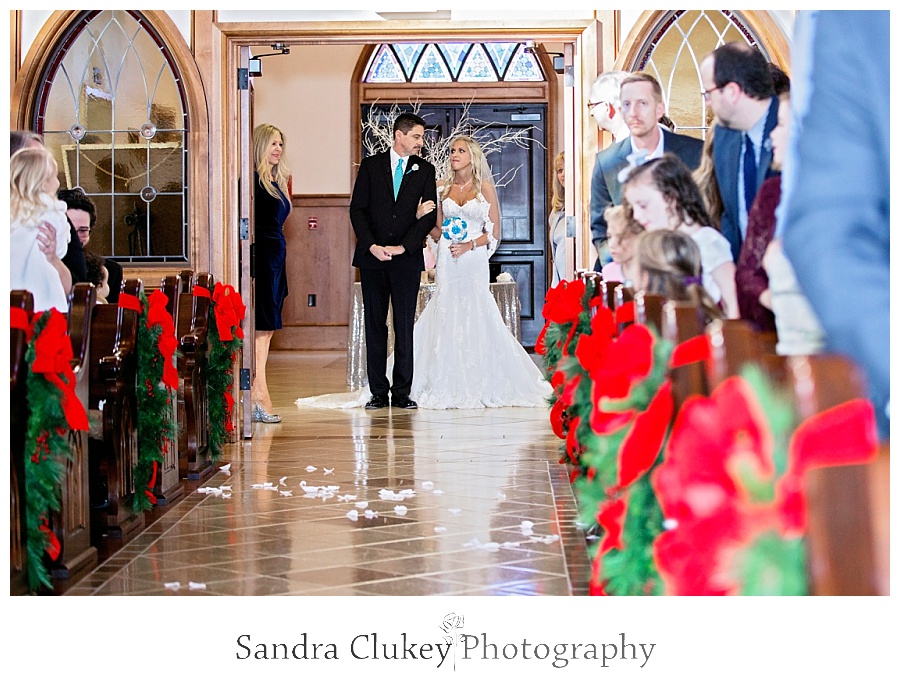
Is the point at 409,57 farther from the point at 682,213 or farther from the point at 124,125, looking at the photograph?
the point at 682,213

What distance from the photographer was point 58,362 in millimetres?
3221

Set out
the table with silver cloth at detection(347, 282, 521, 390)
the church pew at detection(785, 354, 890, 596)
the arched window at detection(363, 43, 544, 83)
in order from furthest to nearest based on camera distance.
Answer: the arched window at detection(363, 43, 544, 83), the table with silver cloth at detection(347, 282, 521, 390), the church pew at detection(785, 354, 890, 596)

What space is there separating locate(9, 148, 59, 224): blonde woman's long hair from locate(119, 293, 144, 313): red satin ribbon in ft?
2.07

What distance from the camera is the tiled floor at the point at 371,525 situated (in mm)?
3445

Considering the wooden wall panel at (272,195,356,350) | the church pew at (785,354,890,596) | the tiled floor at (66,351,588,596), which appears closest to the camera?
the church pew at (785,354,890,596)

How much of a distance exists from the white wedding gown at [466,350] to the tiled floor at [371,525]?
1.58 metres

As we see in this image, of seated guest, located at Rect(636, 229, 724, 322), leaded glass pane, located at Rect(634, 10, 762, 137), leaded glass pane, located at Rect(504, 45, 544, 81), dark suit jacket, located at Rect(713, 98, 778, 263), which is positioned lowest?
seated guest, located at Rect(636, 229, 724, 322)

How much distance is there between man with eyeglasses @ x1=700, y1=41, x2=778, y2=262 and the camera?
3.18 meters

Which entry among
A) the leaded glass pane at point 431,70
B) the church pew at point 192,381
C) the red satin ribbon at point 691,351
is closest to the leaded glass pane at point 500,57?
the leaded glass pane at point 431,70

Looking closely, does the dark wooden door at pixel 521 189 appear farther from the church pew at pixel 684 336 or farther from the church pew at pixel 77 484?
the church pew at pixel 684 336

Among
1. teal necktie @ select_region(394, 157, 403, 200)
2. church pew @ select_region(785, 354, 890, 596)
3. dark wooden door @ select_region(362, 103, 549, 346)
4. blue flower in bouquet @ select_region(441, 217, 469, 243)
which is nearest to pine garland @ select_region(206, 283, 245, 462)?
teal necktie @ select_region(394, 157, 403, 200)

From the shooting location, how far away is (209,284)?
19.6ft

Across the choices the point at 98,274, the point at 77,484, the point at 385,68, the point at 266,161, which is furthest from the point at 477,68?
the point at 77,484

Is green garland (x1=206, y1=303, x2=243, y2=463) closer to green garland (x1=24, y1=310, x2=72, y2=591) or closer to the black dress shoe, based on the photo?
the black dress shoe
